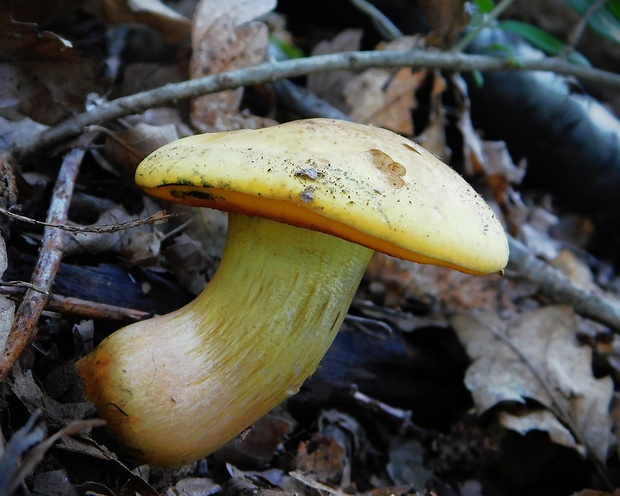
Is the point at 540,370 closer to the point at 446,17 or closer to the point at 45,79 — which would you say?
the point at 446,17

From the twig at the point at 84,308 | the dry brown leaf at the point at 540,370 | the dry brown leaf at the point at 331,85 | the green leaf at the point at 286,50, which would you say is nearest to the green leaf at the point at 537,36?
the dry brown leaf at the point at 331,85

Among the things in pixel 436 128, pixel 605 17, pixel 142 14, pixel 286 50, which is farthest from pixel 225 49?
pixel 605 17

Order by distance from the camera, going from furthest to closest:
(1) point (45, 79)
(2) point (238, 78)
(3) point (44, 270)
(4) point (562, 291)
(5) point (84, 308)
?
1. (4) point (562, 291)
2. (2) point (238, 78)
3. (1) point (45, 79)
4. (5) point (84, 308)
5. (3) point (44, 270)

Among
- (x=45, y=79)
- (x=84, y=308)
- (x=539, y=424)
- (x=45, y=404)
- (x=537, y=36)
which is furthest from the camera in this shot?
(x=537, y=36)

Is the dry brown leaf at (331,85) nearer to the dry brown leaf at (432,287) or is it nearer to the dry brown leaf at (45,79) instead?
the dry brown leaf at (432,287)

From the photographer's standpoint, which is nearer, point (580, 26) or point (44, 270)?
point (44, 270)

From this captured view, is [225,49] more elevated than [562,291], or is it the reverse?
[225,49]

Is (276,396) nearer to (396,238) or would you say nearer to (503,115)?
(396,238)
